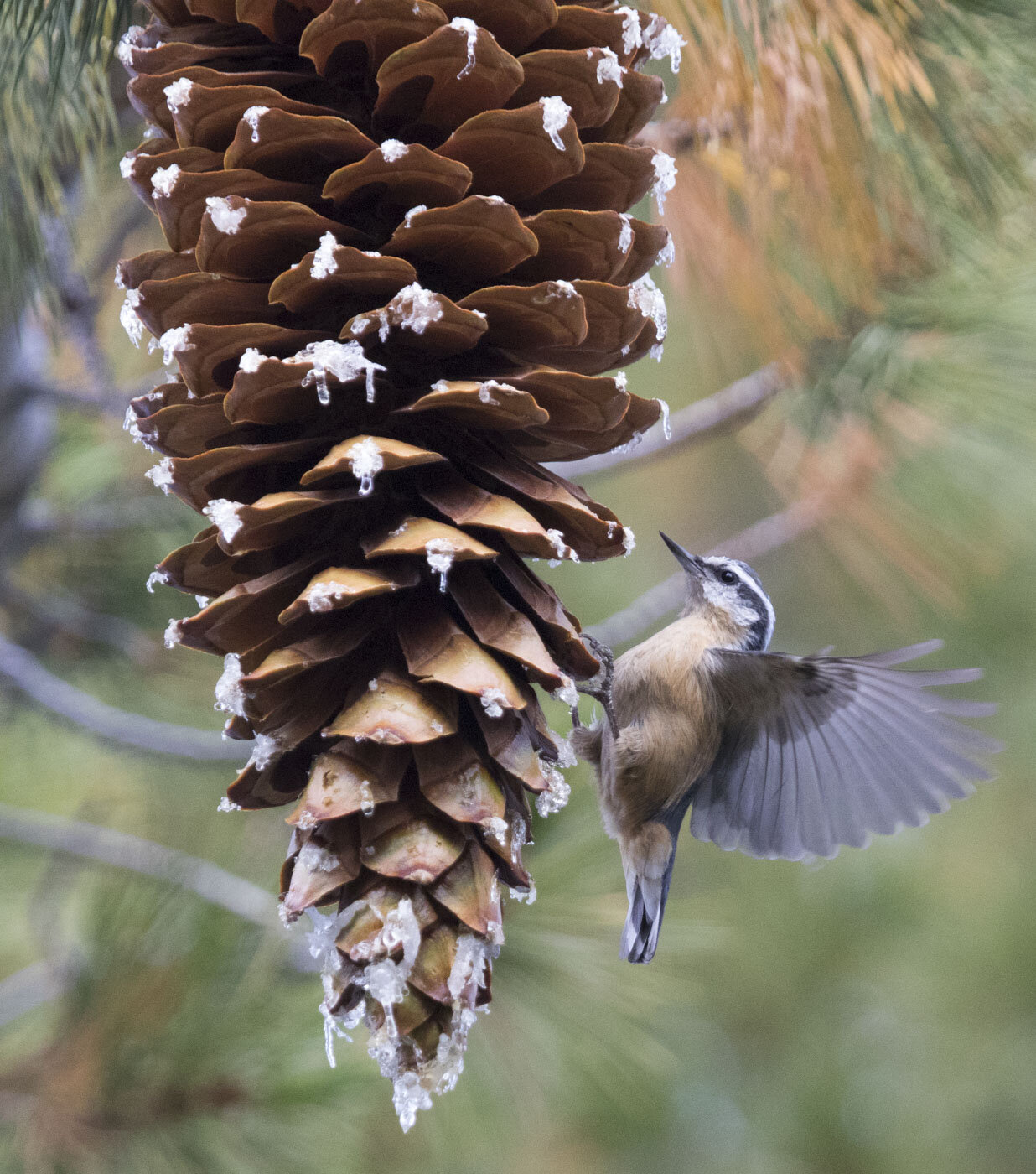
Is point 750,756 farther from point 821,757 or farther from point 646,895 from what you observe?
point 646,895

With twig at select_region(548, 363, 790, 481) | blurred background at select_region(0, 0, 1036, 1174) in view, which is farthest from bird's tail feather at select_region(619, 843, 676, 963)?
twig at select_region(548, 363, 790, 481)

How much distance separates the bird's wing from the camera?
4.45ft

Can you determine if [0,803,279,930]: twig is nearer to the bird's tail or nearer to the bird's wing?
the bird's tail

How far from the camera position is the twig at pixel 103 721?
159cm

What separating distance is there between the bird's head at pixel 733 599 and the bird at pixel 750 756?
0.07 meters

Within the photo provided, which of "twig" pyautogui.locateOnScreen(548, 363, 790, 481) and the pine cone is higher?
the pine cone

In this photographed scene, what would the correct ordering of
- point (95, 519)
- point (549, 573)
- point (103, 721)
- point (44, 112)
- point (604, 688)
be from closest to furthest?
1. point (44, 112)
2. point (604, 688)
3. point (103, 721)
4. point (95, 519)
5. point (549, 573)

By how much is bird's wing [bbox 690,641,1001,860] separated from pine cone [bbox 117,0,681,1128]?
2.37 feet

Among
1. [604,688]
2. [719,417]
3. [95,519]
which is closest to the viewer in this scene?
[604,688]

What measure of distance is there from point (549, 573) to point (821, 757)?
48.2 inches

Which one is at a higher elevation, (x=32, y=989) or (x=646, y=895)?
(x=646, y=895)

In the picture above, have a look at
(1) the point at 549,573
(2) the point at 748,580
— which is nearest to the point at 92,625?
(1) the point at 549,573

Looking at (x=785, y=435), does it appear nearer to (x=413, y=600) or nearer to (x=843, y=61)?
(x=843, y=61)

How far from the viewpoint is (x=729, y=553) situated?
185cm
